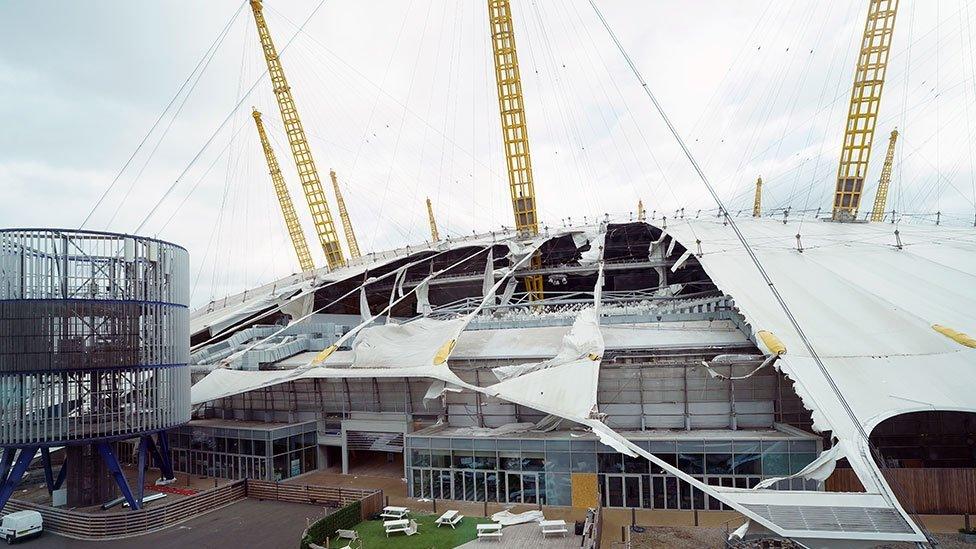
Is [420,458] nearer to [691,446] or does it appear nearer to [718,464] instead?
[691,446]

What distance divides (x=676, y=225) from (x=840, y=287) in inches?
587

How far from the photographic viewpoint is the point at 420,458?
84.6ft

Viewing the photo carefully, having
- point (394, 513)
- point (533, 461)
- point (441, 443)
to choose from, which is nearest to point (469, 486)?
point (441, 443)

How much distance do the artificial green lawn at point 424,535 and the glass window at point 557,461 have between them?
11.1 feet

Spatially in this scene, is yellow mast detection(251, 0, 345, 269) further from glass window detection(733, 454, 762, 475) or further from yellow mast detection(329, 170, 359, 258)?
glass window detection(733, 454, 762, 475)

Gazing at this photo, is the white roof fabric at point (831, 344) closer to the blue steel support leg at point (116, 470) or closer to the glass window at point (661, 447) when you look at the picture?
the glass window at point (661, 447)

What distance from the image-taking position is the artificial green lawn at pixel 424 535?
19.9m

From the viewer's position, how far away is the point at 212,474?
31.5 metres

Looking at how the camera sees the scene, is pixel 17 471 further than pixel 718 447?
Yes

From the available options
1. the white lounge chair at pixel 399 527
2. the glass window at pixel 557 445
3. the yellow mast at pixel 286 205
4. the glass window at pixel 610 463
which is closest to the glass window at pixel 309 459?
the white lounge chair at pixel 399 527

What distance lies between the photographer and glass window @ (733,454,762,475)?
71.9 feet

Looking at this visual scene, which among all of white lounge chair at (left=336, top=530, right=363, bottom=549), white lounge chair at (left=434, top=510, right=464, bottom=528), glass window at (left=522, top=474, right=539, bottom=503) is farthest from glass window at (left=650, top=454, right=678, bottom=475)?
white lounge chair at (left=336, top=530, right=363, bottom=549)

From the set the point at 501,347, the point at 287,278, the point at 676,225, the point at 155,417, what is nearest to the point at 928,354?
the point at 501,347

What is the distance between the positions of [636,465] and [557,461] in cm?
300
